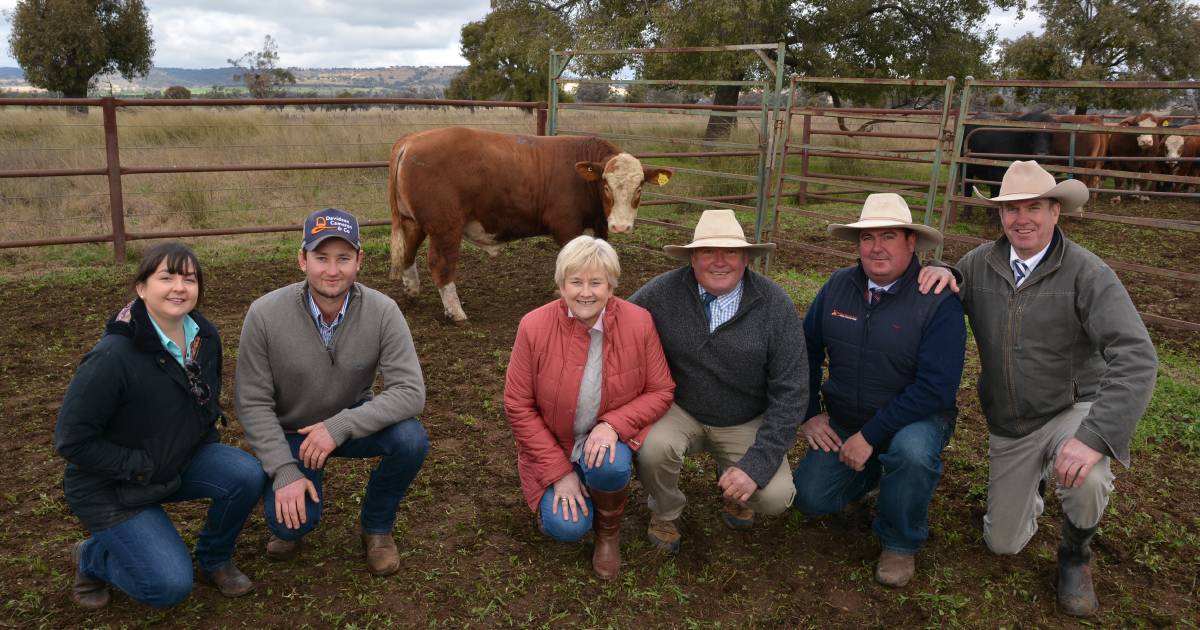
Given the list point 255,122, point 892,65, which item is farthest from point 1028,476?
point 892,65

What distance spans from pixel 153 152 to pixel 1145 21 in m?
25.1

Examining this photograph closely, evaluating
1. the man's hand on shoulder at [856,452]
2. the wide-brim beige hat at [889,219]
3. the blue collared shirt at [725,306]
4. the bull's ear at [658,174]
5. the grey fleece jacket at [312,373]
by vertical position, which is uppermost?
the bull's ear at [658,174]

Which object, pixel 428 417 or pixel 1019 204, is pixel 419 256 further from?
pixel 1019 204

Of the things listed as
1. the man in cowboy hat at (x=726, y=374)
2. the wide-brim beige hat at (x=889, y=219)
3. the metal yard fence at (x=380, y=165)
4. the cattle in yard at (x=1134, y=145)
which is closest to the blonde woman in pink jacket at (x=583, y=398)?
the man in cowboy hat at (x=726, y=374)

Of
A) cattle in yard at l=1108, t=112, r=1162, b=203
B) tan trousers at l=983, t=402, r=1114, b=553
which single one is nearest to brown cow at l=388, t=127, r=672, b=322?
tan trousers at l=983, t=402, r=1114, b=553

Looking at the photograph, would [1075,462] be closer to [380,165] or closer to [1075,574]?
[1075,574]

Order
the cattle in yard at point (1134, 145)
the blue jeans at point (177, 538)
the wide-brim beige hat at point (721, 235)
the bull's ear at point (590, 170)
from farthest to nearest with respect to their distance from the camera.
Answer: the cattle in yard at point (1134, 145)
the bull's ear at point (590, 170)
the wide-brim beige hat at point (721, 235)
the blue jeans at point (177, 538)

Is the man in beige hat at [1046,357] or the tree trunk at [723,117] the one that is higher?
the tree trunk at [723,117]

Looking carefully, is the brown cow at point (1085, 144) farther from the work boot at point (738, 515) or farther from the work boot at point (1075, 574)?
the work boot at point (738, 515)

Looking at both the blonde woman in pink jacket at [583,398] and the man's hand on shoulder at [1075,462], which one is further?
the blonde woman in pink jacket at [583,398]

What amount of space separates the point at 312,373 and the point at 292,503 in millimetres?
414

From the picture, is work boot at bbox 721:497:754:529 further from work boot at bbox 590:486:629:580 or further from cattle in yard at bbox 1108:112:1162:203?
cattle in yard at bbox 1108:112:1162:203

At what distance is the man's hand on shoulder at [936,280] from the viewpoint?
2.79m

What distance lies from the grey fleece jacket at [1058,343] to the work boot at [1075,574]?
0.34 metres
